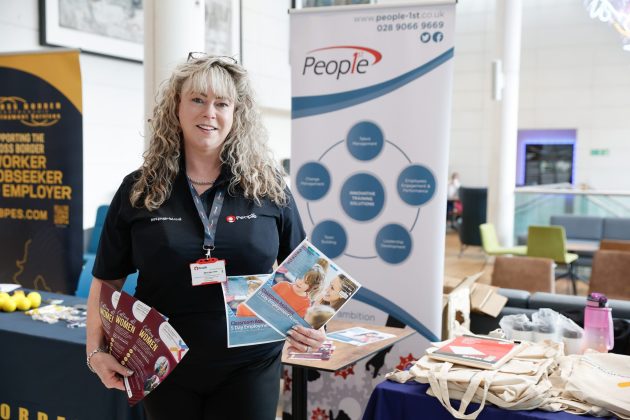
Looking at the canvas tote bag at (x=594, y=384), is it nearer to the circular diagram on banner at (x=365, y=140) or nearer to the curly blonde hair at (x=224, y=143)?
the curly blonde hair at (x=224, y=143)

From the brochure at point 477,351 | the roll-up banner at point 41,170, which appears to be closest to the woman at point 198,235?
the brochure at point 477,351

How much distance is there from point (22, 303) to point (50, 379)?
0.59 meters

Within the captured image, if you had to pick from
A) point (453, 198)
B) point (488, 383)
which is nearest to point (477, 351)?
point (488, 383)

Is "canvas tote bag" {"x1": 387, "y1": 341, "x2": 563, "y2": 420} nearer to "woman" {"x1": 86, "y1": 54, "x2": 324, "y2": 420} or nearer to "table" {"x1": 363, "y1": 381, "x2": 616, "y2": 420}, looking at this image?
"table" {"x1": 363, "y1": 381, "x2": 616, "y2": 420}

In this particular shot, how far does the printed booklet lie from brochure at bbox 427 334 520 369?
0.96 meters

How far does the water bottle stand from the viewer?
101 inches

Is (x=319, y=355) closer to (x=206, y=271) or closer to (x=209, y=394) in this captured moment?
(x=209, y=394)

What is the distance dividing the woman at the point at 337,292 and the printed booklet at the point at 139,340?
398mm

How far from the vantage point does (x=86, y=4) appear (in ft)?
21.7

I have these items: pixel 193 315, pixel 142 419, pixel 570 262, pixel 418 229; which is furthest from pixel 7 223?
pixel 570 262

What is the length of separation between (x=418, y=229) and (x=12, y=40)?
15.7 ft

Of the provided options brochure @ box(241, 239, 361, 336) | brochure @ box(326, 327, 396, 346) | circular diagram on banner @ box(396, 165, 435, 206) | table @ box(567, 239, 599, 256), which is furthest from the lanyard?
table @ box(567, 239, 599, 256)

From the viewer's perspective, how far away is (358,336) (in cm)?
262

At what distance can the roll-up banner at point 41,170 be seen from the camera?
368 centimetres
